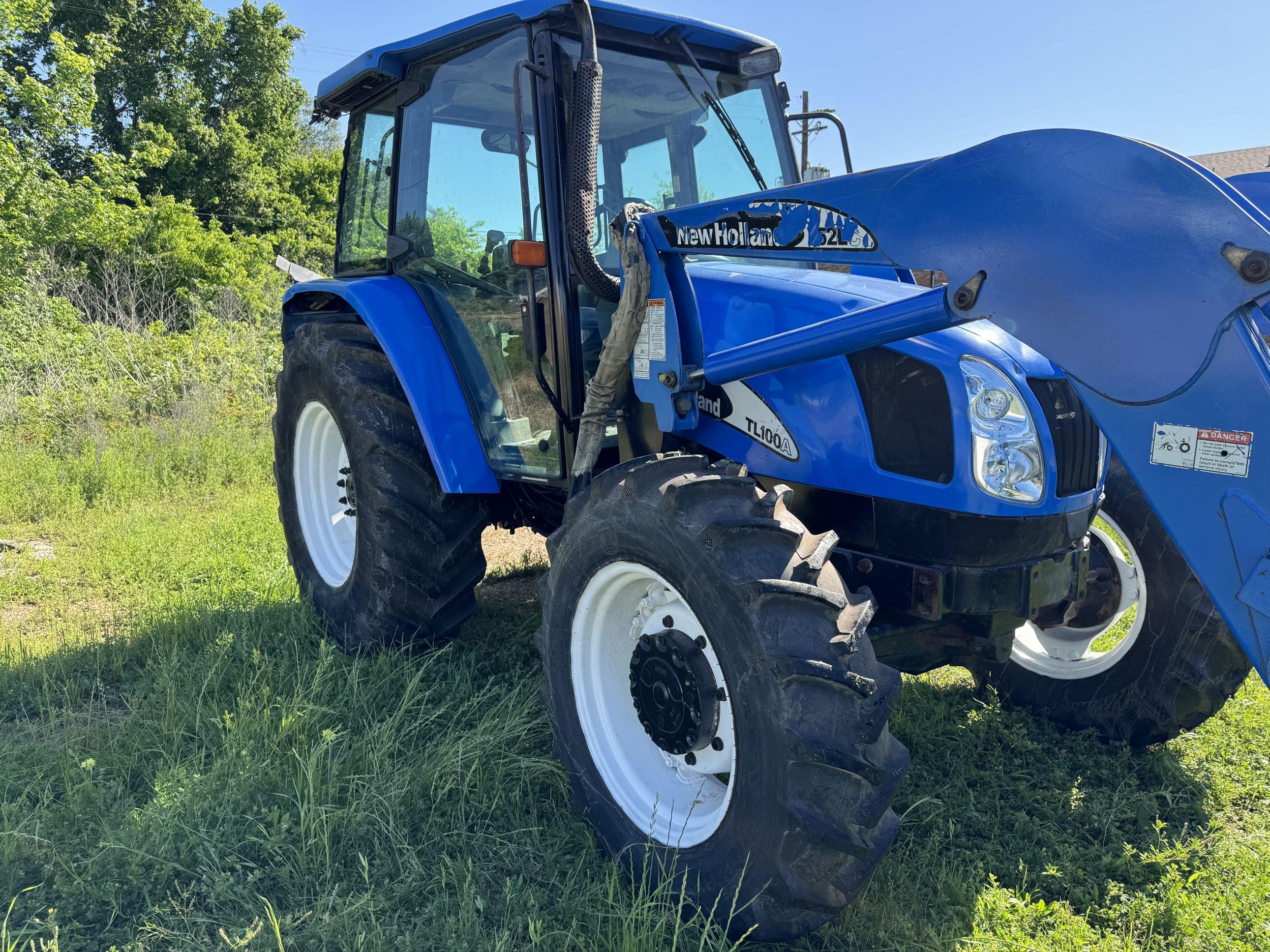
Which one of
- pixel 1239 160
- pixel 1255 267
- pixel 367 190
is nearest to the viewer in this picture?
pixel 1255 267

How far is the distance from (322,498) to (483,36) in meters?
2.22

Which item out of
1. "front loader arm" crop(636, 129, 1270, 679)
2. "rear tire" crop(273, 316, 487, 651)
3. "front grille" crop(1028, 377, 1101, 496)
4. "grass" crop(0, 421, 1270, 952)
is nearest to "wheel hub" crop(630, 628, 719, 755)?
"grass" crop(0, 421, 1270, 952)

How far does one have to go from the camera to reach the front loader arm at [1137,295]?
4.94 feet

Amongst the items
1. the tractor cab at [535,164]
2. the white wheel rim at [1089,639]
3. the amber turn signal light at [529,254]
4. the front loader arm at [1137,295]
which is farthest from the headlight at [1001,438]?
the amber turn signal light at [529,254]

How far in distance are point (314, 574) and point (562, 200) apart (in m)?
2.25

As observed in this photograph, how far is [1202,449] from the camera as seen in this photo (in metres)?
1.56

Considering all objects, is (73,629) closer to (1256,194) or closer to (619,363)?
(619,363)

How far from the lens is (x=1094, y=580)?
3.10 metres

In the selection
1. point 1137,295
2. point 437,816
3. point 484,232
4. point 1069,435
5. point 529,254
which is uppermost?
point 484,232

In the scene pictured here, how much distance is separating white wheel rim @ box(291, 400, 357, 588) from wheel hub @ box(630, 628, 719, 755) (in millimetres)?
2207

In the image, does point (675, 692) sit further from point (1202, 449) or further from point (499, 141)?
point (499, 141)

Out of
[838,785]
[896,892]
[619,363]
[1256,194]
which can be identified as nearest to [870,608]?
[838,785]

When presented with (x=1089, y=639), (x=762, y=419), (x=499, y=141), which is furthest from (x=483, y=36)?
(x=1089, y=639)

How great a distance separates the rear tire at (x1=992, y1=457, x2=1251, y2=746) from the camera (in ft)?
9.36
